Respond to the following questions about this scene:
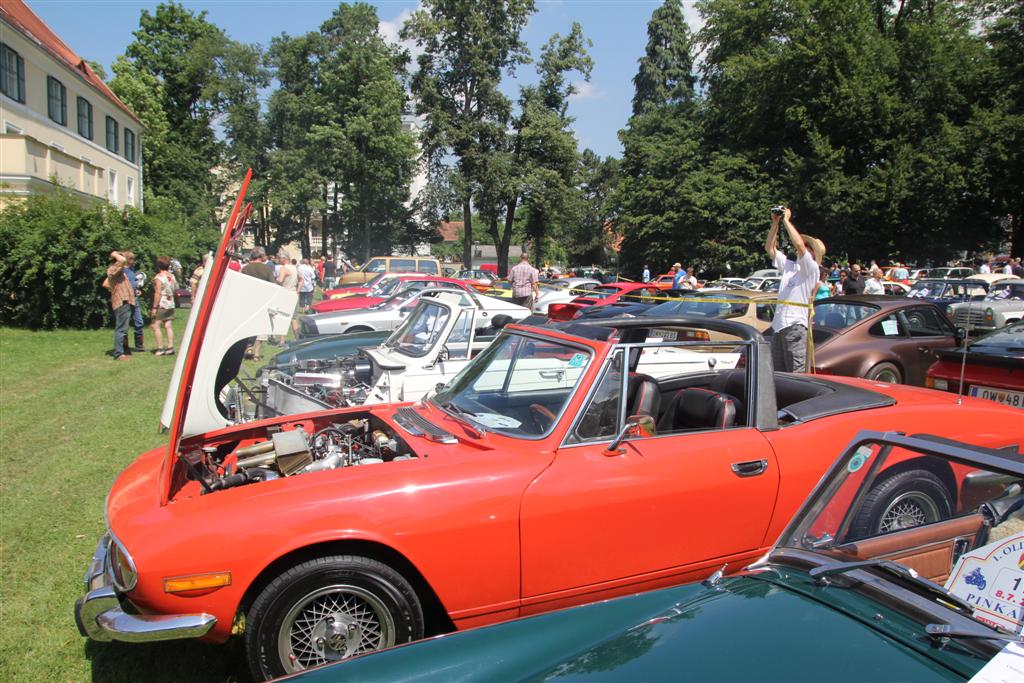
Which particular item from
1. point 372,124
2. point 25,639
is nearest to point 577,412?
point 25,639

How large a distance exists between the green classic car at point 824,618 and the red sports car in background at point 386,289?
12.0m

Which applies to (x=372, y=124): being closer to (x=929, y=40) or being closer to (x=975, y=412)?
(x=929, y=40)

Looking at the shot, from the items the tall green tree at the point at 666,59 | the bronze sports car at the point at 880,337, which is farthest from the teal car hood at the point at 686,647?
the tall green tree at the point at 666,59

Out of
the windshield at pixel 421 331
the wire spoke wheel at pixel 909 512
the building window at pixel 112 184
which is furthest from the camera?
the building window at pixel 112 184

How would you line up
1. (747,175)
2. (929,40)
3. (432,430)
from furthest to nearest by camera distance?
(747,175)
(929,40)
(432,430)

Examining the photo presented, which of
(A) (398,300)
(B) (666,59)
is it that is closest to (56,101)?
(A) (398,300)

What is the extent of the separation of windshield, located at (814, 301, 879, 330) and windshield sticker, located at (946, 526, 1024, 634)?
24.5 feet

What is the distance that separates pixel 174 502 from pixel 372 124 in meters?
41.0

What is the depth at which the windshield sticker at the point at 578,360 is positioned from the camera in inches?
136

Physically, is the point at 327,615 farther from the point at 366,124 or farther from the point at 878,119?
the point at 366,124

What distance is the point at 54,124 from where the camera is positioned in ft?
90.8

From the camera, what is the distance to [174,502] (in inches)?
116

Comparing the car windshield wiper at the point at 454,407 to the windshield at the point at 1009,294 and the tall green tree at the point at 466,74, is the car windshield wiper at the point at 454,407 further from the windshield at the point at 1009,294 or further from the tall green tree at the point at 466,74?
the tall green tree at the point at 466,74

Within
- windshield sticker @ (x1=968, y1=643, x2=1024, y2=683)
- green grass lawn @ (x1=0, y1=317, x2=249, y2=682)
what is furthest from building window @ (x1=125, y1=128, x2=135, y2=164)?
windshield sticker @ (x1=968, y1=643, x2=1024, y2=683)
